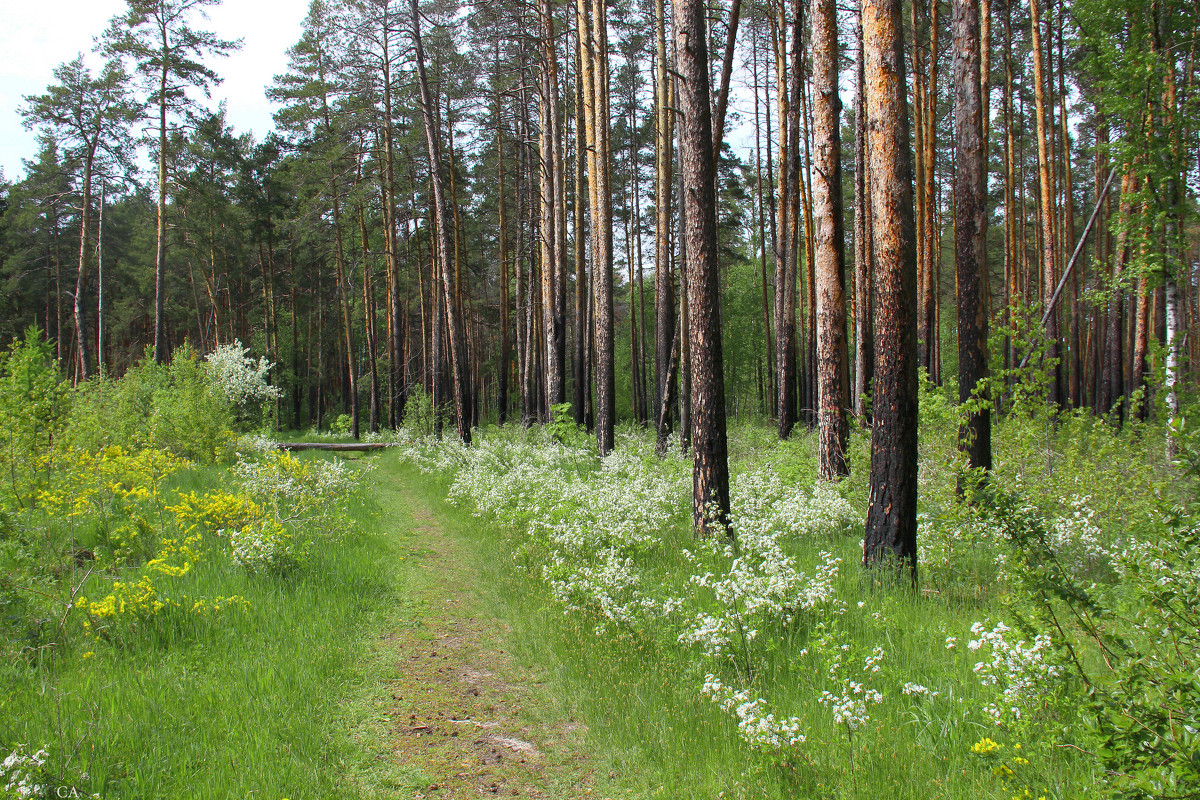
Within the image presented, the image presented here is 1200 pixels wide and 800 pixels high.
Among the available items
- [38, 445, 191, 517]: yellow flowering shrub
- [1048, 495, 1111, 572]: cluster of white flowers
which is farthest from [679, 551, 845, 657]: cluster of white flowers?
[38, 445, 191, 517]: yellow flowering shrub

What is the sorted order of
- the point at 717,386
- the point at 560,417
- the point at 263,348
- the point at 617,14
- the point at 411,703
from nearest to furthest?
the point at 411,703 → the point at 717,386 → the point at 560,417 → the point at 617,14 → the point at 263,348

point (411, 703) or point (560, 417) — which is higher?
point (560, 417)

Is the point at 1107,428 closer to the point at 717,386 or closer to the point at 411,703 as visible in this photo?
the point at 717,386

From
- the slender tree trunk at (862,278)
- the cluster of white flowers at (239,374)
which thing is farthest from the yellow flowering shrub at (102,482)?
the cluster of white flowers at (239,374)

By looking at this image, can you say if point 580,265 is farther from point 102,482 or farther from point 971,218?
point 102,482

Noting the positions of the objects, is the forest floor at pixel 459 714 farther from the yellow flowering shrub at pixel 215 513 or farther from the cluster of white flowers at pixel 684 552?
the yellow flowering shrub at pixel 215 513

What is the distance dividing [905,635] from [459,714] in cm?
307

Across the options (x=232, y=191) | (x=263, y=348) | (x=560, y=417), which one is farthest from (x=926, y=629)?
(x=263, y=348)

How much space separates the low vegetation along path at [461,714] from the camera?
10.7 feet

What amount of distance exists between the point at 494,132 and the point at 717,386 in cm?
2011

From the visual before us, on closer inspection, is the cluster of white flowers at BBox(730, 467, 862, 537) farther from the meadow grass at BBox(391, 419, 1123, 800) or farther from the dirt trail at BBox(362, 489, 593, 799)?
the dirt trail at BBox(362, 489, 593, 799)

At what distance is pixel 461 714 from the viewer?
3961mm

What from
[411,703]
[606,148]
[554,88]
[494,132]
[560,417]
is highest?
[494,132]

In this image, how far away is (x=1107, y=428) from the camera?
7242 mm
